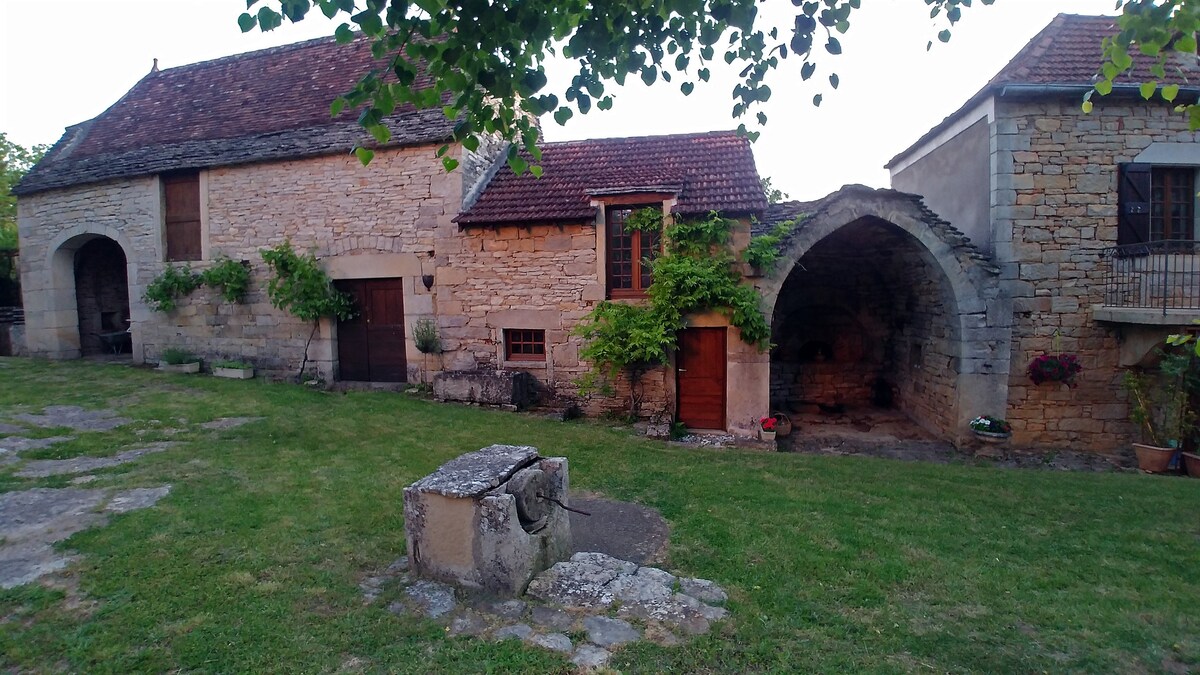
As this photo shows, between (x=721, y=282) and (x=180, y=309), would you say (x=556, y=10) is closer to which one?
(x=721, y=282)

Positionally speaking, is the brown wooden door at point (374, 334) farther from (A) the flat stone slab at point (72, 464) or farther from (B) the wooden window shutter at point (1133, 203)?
(B) the wooden window shutter at point (1133, 203)

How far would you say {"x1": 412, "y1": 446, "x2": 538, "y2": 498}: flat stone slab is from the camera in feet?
13.6

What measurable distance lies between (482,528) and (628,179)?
26.1 ft

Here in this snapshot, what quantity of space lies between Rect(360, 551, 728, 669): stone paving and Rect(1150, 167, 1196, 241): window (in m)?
11.1

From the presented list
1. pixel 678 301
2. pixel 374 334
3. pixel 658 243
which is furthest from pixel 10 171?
pixel 678 301

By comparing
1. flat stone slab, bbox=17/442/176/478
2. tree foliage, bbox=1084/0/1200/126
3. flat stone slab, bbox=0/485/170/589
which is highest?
tree foliage, bbox=1084/0/1200/126

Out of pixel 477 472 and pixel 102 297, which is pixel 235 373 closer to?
pixel 102 297

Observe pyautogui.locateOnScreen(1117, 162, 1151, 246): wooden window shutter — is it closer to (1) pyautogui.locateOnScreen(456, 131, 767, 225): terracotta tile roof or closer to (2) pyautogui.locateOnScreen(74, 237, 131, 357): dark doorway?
(1) pyautogui.locateOnScreen(456, 131, 767, 225): terracotta tile roof

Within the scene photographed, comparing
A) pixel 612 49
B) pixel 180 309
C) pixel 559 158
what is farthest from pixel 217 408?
pixel 612 49

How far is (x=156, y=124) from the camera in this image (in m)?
14.4

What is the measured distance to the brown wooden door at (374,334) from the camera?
12.2 metres

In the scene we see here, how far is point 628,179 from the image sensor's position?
1081cm

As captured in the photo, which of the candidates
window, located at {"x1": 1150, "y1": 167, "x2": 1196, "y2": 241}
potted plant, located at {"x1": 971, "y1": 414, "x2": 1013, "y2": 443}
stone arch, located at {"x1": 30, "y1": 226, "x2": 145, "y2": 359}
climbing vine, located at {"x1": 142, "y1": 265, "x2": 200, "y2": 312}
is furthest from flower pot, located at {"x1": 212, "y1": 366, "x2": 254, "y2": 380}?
window, located at {"x1": 1150, "y1": 167, "x2": 1196, "y2": 241}

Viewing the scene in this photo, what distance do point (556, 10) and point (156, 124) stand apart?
14.9 m
